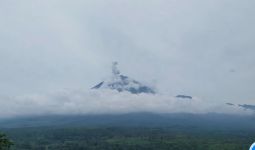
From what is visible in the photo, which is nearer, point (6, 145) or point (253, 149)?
point (253, 149)
